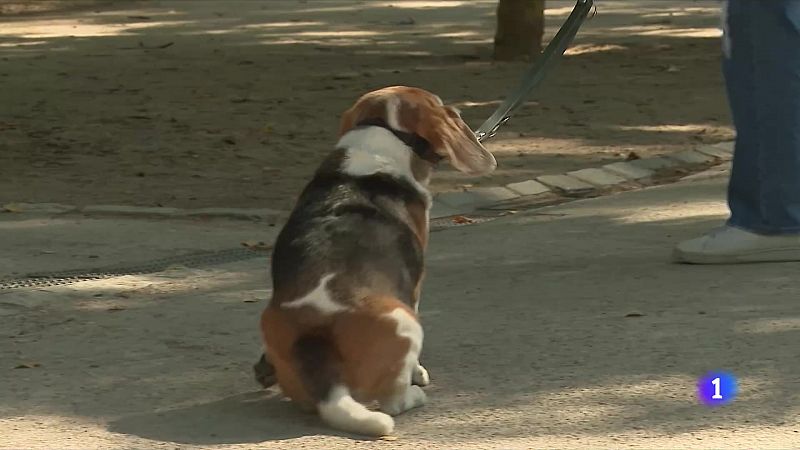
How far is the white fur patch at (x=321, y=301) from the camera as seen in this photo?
13.3 feet

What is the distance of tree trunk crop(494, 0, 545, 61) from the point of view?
13250 millimetres

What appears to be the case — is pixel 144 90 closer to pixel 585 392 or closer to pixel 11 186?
pixel 11 186

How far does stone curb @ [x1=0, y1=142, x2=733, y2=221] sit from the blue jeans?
1925 mm

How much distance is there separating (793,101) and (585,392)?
1.93m

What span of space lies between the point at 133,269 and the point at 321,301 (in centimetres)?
232

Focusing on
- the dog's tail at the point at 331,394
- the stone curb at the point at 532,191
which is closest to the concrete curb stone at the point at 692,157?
the stone curb at the point at 532,191

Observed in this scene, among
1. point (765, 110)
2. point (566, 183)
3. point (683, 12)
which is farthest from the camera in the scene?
point (683, 12)

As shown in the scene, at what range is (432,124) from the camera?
450cm

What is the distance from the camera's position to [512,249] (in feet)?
21.4

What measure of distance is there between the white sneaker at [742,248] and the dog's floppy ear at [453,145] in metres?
1.77

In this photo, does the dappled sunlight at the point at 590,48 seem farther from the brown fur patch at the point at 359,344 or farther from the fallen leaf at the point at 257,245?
the brown fur patch at the point at 359,344

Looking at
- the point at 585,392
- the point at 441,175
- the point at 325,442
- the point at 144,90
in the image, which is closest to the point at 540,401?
the point at 585,392

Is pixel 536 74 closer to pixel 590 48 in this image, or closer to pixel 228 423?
pixel 228 423

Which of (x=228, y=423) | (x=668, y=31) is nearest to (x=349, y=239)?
(x=228, y=423)
